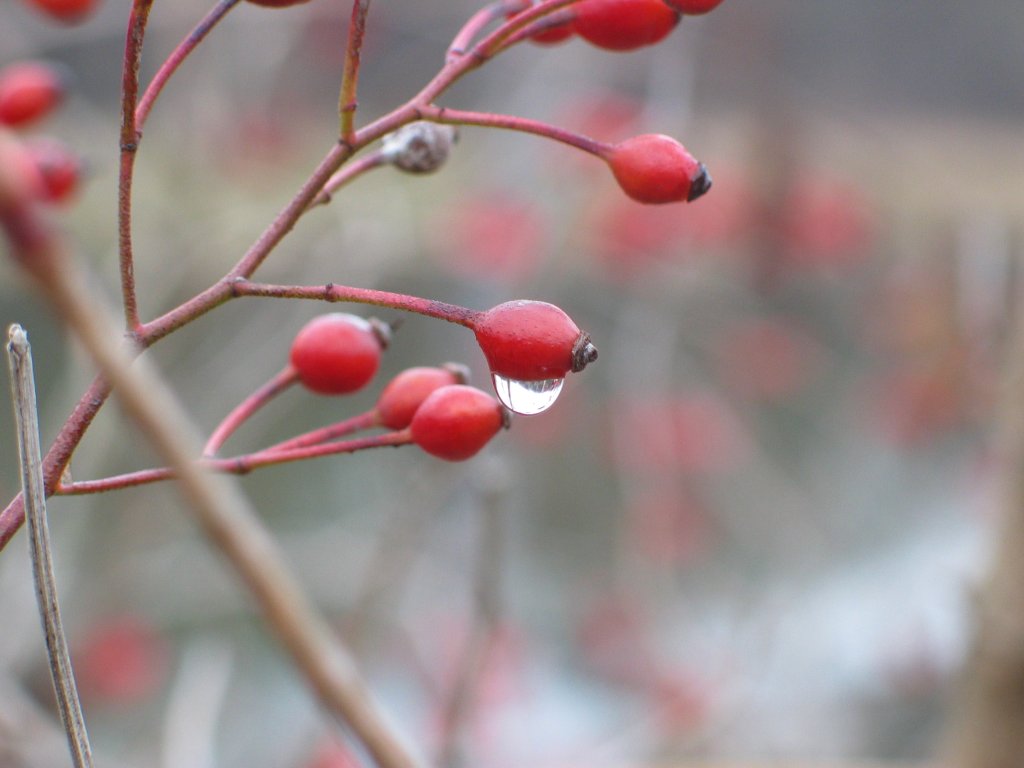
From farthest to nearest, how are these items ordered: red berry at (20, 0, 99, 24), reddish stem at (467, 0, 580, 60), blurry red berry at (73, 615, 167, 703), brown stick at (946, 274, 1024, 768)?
1. blurry red berry at (73, 615, 167, 703)
2. brown stick at (946, 274, 1024, 768)
3. red berry at (20, 0, 99, 24)
4. reddish stem at (467, 0, 580, 60)

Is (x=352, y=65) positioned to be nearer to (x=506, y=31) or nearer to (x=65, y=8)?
(x=506, y=31)

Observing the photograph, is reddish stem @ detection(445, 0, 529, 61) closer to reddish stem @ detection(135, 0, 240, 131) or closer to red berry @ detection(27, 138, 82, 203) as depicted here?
reddish stem @ detection(135, 0, 240, 131)

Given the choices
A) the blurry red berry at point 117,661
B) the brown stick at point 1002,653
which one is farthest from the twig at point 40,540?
the blurry red berry at point 117,661

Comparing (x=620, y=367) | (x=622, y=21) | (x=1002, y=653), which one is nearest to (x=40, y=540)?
(x=622, y=21)

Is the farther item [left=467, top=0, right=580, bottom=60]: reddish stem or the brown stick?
the brown stick

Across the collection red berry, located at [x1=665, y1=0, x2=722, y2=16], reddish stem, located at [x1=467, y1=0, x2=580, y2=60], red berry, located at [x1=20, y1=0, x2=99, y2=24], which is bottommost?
reddish stem, located at [x1=467, y1=0, x2=580, y2=60]

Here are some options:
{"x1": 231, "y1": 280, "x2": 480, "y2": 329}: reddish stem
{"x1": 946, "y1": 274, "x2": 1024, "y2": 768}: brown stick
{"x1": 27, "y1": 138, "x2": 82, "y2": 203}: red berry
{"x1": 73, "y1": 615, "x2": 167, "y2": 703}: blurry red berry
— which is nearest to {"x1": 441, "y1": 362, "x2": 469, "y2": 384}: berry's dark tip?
Result: {"x1": 231, "y1": 280, "x2": 480, "y2": 329}: reddish stem
